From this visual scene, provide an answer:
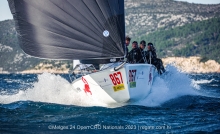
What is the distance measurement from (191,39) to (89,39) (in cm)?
15486

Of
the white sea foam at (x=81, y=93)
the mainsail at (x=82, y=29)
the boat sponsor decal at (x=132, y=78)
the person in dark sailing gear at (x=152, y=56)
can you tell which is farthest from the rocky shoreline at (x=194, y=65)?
the mainsail at (x=82, y=29)

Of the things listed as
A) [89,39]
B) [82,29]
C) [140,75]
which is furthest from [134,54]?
[82,29]

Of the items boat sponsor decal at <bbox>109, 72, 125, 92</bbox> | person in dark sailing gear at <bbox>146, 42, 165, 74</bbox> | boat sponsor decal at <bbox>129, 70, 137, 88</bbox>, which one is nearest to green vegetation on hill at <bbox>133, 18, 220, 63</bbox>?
person in dark sailing gear at <bbox>146, 42, 165, 74</bbox>

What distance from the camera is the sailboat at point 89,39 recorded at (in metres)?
10.6

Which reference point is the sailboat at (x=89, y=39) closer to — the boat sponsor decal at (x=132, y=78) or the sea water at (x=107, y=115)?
the boat sponsor decal at (x=132, y=78)

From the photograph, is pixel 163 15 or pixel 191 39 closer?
pixel 191 39

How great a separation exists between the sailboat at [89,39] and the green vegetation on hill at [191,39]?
138 m

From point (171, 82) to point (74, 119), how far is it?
7.36m

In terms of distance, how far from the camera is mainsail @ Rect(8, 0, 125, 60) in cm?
1059

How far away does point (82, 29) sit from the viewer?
10.6 m

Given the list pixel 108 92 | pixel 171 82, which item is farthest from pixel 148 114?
pixel 171 82

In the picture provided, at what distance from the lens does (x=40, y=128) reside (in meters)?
A: 8.50

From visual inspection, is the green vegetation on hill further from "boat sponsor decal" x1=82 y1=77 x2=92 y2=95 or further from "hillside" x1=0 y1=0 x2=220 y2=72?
"boat sponsor decal" x1=82 y1=77 x2=92 y2=95

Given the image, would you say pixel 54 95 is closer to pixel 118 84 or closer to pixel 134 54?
pixel 134 54
